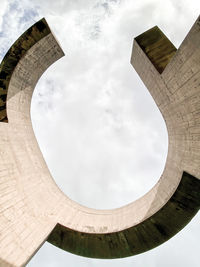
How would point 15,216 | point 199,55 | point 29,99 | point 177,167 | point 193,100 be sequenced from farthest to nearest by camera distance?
1. point 29,99
2. point 177,167
3. point 15,216
4. point 193,100
5. point 199,55

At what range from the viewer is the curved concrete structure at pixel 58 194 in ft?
15.3

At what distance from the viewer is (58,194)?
7.41 meters

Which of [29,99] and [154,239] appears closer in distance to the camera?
[154,239]

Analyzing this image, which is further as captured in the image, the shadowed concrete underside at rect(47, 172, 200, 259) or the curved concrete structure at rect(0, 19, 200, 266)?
A: the shadowed concrete underside at rect(47, 172, 200, 259)

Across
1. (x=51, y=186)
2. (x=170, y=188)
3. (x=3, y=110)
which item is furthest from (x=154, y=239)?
(x=3, y=110)

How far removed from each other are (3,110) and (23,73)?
1.58 m

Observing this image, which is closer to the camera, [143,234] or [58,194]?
[143,234]

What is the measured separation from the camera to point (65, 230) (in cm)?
618

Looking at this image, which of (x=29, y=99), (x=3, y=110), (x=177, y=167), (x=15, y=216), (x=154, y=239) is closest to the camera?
(x=15, y=216)

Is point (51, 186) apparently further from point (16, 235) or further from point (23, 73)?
point (23, 73)

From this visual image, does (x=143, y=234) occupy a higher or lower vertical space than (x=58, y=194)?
lower

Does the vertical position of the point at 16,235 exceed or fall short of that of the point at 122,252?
it exceeds it

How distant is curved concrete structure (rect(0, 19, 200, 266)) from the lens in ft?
15.3

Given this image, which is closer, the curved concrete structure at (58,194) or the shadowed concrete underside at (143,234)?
the curved concrete structure at (58,194)
